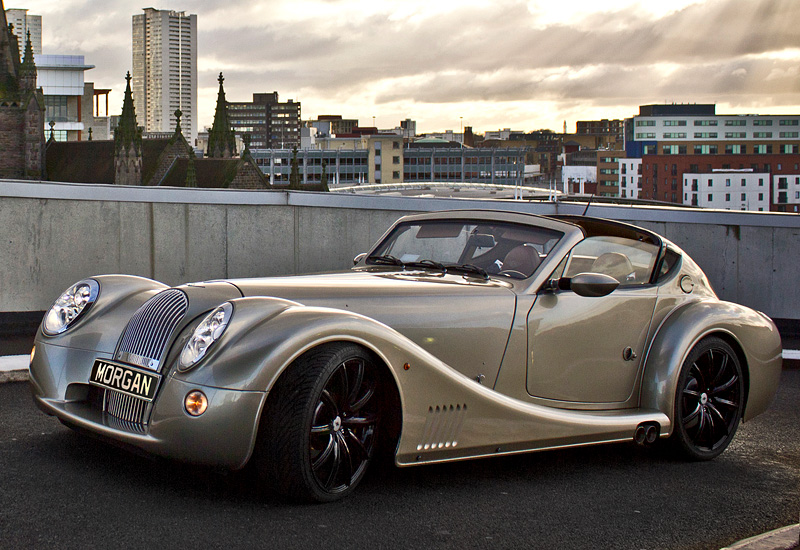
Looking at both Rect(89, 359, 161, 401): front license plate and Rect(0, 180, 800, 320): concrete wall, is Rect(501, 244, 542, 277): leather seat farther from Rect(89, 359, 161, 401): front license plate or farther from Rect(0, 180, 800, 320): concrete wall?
Rect(0, 180, 800, 320): concrete wall

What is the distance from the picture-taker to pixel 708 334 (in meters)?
5.80

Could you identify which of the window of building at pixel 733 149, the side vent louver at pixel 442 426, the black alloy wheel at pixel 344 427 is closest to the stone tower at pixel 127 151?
the side vent louver at pixel 442 426

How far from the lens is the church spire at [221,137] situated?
8506cm

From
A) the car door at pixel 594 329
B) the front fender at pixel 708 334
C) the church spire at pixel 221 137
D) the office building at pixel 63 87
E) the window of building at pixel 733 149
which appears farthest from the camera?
the window of building at pixel 733 149

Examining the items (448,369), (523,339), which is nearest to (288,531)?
(448,369)

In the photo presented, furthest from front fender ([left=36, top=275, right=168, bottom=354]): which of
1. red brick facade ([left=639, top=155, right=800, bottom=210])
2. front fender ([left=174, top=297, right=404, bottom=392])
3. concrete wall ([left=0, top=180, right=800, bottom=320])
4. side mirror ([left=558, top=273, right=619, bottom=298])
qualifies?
red brick facade ([left=639, top=155, right=800, bottom=210])

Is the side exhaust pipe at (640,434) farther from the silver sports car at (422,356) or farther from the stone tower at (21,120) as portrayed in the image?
the stone tower at (21,120)

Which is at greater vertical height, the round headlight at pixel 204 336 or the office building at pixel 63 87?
the office building at pixel 63 87

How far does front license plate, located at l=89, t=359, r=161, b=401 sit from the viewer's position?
13.7 ft

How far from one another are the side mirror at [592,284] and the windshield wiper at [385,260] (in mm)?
1026

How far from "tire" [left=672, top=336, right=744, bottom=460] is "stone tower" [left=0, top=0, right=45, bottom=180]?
72699 millimetres

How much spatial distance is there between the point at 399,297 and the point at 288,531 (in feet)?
4.36

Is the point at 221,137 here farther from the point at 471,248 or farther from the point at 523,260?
the point at 523,260

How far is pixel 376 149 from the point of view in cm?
18238
